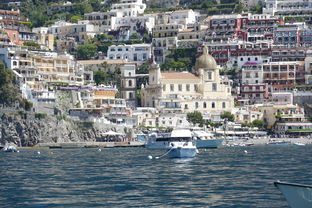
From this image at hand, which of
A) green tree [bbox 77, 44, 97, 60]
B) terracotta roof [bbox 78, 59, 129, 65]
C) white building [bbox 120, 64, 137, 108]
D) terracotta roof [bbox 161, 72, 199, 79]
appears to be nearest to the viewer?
terracotta roof [bbox 161, 72, 199, 79]

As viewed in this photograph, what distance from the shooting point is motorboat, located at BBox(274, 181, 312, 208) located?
41562 millimetres

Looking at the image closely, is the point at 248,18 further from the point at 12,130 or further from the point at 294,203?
the point at 294,203

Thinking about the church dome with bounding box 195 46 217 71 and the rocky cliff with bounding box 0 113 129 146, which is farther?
the church dome with bounding box 195 46 217 71

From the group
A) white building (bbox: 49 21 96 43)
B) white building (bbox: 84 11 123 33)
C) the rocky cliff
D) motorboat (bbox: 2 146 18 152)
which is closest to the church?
the rocky cliff

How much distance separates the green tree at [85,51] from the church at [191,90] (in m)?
21.3

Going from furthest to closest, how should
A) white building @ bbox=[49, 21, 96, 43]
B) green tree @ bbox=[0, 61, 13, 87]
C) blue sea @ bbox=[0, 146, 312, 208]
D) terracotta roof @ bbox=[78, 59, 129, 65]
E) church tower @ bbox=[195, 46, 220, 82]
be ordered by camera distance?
white building @ bbox=[49, 21, 96, 43] → terracotta roof @ bbox=[78, 59, 129, 65] → church tower @ bbox=[195, 46, 220, 82] → green tree @ bbox=[0, 61, 13, 87] → blue sea @ bbox=[0, 146, 312, 208]

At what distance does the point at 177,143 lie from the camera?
Answer: 95875 millimetres

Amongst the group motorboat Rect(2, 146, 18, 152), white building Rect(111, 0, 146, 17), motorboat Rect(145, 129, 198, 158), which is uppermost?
white building Rect(111, 0, 146, 17)

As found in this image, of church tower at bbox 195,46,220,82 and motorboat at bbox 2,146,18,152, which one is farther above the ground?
church tower at bbox 195,46,220,82

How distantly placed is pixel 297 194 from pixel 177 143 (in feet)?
178

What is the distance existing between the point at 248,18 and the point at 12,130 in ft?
206

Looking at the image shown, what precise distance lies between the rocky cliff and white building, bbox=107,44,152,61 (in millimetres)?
40885

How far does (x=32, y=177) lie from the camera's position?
217ft

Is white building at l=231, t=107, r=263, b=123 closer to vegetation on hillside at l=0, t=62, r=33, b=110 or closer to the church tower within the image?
the church tower
